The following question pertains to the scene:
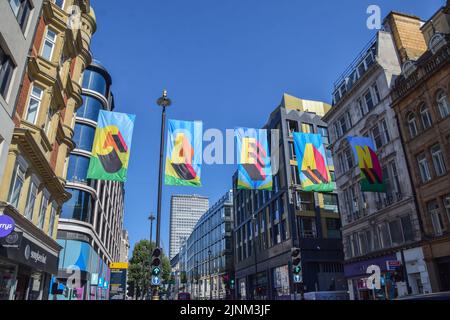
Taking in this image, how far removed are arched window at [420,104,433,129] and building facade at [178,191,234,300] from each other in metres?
57.2

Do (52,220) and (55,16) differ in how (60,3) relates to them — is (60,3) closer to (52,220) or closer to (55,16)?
(55,16)

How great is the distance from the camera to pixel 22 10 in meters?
15.6

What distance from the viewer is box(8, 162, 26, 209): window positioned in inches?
604

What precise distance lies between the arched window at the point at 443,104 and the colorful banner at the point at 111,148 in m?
20.8

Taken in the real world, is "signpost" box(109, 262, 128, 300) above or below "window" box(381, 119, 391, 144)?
below

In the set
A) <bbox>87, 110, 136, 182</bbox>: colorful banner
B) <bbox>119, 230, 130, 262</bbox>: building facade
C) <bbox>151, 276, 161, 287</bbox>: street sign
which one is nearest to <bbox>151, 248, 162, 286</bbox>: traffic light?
<bbox>151, 276, 161, 287</bbox>: street sign

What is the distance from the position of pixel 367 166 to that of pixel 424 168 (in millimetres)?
4521

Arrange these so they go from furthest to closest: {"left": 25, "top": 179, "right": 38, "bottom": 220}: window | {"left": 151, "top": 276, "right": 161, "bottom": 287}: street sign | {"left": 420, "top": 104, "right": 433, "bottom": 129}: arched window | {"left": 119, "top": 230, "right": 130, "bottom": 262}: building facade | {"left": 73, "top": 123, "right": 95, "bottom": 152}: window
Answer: {"left": 119, "top": 230, "right": 130, "bottom": 262}: building facade
{"left": 73, "top": 123, "right": 95, "bottom": 152}: window
{"left": 420, "top": 104, "right": 433, "bottom": 129}: arched window
{"left": 25, "top": 179, "right": 38, "bottom": 220}: window
{"left": 151, "top": 276, "right": 161, "bottom": 287}: street sign

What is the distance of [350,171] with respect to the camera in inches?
1341

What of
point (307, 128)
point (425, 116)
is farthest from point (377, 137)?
point (307, 128)

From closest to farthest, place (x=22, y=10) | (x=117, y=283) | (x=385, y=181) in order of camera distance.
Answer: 1. (x=22, y=10)
2. (x=385, y=181)
3. (x=117, y=283)

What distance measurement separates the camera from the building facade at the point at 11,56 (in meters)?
13.7

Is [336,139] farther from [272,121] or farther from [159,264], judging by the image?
[159,264]

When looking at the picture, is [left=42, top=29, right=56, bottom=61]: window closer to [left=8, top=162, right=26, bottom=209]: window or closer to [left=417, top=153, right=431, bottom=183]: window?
[left=8, top=162, right=26, bottom=209]: window
